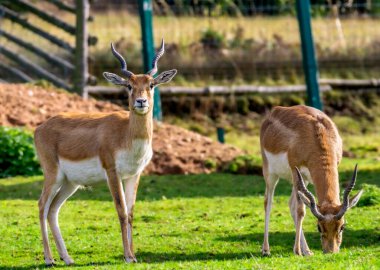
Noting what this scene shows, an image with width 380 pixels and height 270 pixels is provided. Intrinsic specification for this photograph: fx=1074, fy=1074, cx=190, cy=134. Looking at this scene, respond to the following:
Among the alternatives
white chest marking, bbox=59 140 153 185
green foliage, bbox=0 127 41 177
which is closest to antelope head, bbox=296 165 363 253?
white chest marking, bbox=59 140 153 185

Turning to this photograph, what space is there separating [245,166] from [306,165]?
19.0ft

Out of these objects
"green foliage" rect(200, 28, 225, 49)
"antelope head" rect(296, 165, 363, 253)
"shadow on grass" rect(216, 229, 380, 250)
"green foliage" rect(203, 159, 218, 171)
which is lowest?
"green foliage" rect(203, 159, 218, 171)

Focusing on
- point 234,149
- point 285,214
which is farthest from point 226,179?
point 285,214

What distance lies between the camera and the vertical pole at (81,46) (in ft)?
61.9

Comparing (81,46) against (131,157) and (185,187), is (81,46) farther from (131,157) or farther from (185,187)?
(131,157)

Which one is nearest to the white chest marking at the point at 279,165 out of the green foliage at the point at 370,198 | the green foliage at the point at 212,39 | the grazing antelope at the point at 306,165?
the grazing antelope at the point at 306,165

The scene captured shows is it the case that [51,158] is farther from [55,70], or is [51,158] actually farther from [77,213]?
[55,70]

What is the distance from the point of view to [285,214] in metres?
13.4

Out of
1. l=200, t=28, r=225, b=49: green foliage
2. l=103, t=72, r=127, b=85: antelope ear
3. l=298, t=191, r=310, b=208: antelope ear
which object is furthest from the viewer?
l=200, t=28, r=225, b=49: green foliage

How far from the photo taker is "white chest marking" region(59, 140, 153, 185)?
10820 mm

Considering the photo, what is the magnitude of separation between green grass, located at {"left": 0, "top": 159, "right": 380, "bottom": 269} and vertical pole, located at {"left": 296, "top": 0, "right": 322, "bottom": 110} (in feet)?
12.0

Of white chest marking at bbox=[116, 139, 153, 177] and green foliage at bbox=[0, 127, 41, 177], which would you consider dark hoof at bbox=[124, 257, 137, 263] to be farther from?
green foliage at bbox=[0, 127, 41, 177]

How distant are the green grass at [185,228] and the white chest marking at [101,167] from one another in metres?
0.82

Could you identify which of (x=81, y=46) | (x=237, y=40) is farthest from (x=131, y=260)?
(x=237, y=40)
